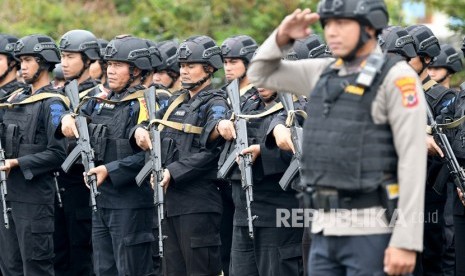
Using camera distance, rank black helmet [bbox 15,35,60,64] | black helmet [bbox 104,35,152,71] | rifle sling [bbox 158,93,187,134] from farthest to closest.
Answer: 1. black helmet [bbox 15,35,60,64]
2. black helmet [bbox 104,35,152,71]
3. rifle sling [bbox 158,93,187,134]

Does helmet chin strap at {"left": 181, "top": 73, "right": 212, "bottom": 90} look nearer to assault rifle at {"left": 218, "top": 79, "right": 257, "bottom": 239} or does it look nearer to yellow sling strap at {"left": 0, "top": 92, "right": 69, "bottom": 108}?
assault rifle at {"left": 218, "top": 79, "right": 257, "bottom": 239}

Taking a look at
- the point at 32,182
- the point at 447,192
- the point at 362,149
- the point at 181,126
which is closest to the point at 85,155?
the point at 32,182

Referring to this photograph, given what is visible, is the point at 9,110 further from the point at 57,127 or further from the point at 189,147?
the point at 189,147

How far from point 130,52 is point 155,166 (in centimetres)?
132

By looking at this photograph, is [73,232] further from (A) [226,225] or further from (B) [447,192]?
(B) [447,192]

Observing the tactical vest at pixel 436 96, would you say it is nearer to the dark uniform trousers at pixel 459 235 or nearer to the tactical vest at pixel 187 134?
the dark uniform trousers at pixel 459 235

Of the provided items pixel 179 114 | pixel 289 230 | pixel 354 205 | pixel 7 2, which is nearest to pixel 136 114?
pixel 179 114

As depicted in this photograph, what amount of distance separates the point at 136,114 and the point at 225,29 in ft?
39.6

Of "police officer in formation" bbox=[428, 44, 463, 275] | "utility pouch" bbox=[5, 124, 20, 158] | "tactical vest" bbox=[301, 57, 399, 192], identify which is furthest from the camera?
"utility pouch" bbox=[5, 124, 20, 158]

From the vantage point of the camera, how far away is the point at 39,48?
10820 millimetres

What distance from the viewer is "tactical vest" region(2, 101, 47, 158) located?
10.2m

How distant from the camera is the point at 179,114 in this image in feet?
31.2

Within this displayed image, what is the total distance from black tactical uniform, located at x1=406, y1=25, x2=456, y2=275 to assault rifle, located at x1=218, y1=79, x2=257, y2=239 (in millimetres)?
1503

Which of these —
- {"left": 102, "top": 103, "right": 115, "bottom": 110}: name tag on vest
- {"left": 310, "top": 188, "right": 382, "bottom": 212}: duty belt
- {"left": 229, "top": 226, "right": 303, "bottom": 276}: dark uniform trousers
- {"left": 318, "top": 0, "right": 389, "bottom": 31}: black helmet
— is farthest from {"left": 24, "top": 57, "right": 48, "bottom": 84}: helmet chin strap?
{"left": 310, "top": 188, "right": 382, "bottom": 212}: duty belt
